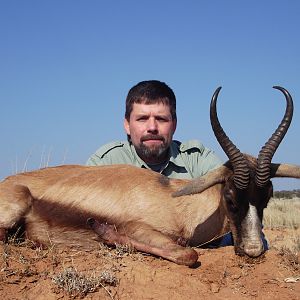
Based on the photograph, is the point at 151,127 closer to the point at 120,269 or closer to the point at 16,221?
the point at 16,221

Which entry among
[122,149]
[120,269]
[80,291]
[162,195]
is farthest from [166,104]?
[80,291]

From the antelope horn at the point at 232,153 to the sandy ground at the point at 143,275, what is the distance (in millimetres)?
737

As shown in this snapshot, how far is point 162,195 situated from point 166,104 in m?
1.98

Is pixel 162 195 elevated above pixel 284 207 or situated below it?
above

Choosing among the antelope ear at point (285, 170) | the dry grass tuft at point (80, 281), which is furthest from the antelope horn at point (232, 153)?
the dry grass tuft at point (80, 281)

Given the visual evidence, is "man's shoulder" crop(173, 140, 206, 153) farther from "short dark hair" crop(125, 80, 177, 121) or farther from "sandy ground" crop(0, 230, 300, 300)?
"sandy ground" crop(0, 230, 300, 300)

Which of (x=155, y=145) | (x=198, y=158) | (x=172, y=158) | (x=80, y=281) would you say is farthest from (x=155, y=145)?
(x=80, y=281)

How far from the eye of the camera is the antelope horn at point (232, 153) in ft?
15.3

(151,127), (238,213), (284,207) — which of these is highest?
(151,127)

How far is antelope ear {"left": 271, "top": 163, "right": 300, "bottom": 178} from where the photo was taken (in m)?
5.09

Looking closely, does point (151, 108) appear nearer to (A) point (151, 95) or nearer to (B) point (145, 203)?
(A) point (151, 95)

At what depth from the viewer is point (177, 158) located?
692 centimetres

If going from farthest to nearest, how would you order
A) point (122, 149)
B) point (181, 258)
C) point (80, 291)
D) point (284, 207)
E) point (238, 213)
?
point (284, 207), point (122, 149), point (238, 213), point (181, 258), point (80, 291)

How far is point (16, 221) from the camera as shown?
5066 mm
